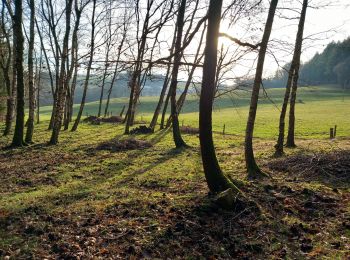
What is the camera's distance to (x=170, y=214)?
308 inches

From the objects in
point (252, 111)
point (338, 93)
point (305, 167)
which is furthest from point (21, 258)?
point (338, 93)

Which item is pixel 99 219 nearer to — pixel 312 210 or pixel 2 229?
pixel 2 229

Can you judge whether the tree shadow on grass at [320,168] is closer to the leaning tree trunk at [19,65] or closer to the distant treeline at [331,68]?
the leaning tree trunk at [19,65]

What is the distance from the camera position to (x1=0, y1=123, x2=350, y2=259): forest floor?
6.34 metres

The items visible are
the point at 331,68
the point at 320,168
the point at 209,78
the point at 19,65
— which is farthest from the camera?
the point at 331,68

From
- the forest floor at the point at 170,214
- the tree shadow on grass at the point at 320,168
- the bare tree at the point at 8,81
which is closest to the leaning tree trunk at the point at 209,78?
the forest floor at the point at 170,214

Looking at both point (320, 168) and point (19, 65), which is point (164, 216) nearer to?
point (320, 168)

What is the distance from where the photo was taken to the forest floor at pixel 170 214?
6340 millimetres

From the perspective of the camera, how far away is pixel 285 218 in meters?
7.66

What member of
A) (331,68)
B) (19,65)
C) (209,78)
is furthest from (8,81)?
(331,68)

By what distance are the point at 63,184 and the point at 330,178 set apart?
28.4 feet

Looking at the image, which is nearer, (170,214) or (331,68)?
(170,214)

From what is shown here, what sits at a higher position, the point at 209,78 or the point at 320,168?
the point at 209,78

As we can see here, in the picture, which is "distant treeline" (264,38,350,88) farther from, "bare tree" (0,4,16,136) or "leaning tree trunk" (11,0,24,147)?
"leaning tree trunk" (11,0,24,147)
